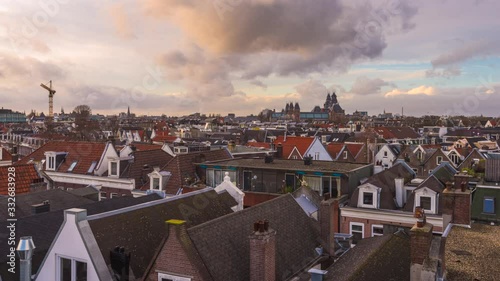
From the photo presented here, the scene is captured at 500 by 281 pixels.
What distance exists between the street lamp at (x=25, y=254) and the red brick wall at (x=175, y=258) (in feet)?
13.9

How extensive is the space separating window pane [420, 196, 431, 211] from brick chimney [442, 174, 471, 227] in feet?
23.6

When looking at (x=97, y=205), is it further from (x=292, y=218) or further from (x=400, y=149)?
(x=400, y=149)

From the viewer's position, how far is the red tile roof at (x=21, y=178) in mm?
32469

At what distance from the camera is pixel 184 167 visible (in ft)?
124

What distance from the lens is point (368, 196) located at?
32719 millimetres

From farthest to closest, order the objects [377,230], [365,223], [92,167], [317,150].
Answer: [317,150] < [92,167] < [365,223] < [377,230]

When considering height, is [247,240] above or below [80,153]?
below

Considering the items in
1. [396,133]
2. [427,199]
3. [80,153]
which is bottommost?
[427,199]

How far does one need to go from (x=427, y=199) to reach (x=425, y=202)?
0.26m

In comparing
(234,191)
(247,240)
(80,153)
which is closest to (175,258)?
(247,240)

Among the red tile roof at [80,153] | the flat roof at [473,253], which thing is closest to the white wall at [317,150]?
the red tile roof at [80,153]

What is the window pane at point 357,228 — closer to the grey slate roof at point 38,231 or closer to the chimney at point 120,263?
the grey slate roof at point 38,231

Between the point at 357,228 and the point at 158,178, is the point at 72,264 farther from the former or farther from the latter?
the point at 357,228

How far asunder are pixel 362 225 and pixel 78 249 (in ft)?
75.3
